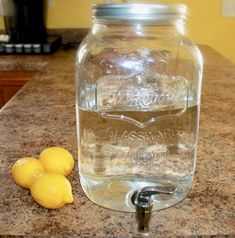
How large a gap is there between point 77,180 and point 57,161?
64mm

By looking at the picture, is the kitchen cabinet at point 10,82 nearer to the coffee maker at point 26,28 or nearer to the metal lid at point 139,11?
the coffee maker at point 26,28

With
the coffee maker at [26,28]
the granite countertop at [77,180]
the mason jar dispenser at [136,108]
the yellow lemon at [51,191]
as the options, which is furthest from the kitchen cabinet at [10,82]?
the yellow lemon at [51,191]

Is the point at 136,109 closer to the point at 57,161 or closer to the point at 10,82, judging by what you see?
the point at 57,161

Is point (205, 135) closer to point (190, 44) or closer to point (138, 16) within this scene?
point (190, 44)

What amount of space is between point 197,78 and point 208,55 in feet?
4.52

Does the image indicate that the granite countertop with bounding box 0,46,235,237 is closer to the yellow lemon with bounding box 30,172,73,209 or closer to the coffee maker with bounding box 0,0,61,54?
the yellow lemon with bounding box 30,172,73,209

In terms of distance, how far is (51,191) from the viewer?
1.74ft

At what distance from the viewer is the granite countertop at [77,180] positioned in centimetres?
51

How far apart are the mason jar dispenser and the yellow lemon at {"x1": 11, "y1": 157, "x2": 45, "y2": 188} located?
0.26 ft

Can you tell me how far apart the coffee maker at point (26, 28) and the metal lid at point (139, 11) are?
5.01 feet

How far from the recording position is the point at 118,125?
0.65m

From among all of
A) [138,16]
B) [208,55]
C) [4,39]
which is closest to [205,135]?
[138,16]

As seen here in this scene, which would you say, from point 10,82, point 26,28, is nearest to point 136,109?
point 10,82

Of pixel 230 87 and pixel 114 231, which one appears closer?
pixel 114 231
